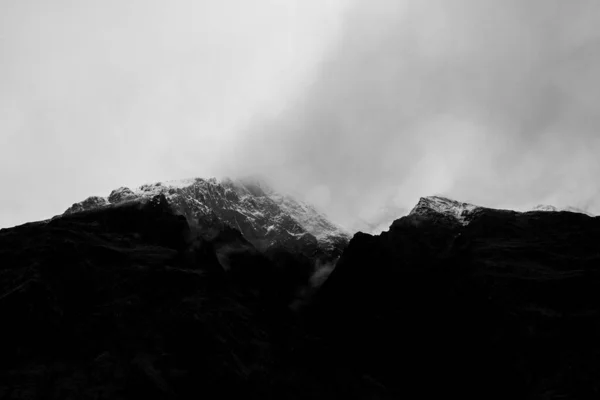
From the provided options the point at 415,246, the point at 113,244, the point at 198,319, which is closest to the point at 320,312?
the point at 415,246

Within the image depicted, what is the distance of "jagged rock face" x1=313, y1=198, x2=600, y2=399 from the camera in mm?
151875

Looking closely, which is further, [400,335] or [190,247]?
[190,247]

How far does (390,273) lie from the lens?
7377 inches

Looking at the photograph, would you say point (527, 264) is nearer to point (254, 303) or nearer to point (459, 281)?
point (459, 281)

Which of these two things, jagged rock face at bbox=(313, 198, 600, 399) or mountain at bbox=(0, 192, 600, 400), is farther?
jagged rock face at bbox=(313, 198, 600, 399)

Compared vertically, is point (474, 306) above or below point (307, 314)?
below

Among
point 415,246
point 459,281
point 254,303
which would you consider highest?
point 415,246

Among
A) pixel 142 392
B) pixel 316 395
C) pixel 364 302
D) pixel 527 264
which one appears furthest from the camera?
pixel 364 302

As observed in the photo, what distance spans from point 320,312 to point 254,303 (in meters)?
22.5

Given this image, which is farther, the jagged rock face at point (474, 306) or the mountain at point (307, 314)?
the jagged rock face at point (474, 306)

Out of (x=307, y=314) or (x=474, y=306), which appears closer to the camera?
(x=474, y=306)

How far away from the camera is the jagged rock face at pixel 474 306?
152 meters

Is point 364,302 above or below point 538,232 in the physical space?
below

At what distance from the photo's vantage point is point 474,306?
168 metres
